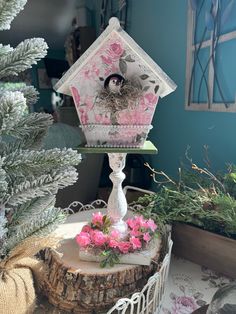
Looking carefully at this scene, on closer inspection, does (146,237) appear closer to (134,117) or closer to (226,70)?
(134,117)

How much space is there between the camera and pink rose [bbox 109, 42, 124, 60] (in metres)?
0.66

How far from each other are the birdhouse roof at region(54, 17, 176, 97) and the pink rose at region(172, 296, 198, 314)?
1.69 ft

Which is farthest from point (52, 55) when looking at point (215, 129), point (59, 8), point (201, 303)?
point (201, 303)

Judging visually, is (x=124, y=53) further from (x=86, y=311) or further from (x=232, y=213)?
(x=86, y=311)

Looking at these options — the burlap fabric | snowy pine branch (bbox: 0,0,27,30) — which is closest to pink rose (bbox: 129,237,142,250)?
the burlap fabric

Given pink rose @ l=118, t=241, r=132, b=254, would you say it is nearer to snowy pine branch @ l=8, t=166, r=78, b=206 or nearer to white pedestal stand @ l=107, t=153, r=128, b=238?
white pedestal stand @ l=107, t=153, r=128, b=238

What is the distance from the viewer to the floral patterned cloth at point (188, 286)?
27.1 inches

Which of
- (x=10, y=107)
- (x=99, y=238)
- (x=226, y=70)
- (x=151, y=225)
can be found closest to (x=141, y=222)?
(x=151, y=225)

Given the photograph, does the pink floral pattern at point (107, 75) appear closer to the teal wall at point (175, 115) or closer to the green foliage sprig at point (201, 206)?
the green foliage sprig at point (201, 206)

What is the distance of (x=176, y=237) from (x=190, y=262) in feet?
0.31

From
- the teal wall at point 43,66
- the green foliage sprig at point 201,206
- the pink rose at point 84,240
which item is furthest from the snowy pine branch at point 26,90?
the teal wall at point 43,66

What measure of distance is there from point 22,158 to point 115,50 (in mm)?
379

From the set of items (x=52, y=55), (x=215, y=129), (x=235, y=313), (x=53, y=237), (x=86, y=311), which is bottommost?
(x=86, y=311)

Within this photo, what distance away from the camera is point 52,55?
3.88 meters
